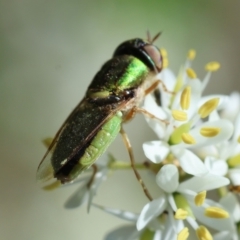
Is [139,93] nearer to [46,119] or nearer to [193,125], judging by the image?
[193,125]

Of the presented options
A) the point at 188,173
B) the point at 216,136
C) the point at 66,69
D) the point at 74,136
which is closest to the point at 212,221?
the point at 188,173

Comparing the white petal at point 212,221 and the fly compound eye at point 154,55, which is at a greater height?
the fly compound eye at point 154,55

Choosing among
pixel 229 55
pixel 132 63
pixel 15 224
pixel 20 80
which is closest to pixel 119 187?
pixel 15 224

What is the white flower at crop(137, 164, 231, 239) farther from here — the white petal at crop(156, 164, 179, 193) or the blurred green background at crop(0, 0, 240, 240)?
the blurred green background at crop(0, 0, 240, 240)

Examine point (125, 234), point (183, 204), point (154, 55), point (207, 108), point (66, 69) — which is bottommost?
point (66, 69)

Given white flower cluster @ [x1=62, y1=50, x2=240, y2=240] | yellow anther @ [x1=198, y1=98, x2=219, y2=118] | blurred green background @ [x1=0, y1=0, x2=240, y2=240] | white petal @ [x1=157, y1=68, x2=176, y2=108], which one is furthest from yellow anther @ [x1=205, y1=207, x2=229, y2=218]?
blurred green background @ [x1=0, y1=0, x2=240, y2=240]

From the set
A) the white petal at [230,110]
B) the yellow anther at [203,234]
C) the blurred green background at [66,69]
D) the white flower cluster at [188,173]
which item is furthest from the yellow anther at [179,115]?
the blurred green background at [66,69]

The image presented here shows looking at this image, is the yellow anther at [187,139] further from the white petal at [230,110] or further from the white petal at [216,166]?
the white petal at [230,110]

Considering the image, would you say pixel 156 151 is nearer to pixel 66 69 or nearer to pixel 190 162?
pixel 190 162
